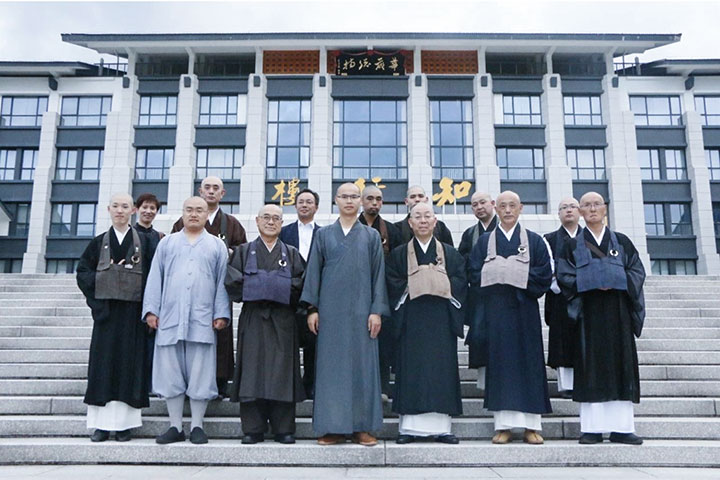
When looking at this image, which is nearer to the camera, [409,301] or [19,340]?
[409,301]

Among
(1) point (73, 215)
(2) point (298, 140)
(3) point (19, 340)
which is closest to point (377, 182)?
(2) point (298, 140)

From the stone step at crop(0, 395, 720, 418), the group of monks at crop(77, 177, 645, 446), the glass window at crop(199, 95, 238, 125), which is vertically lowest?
the stone step at crop(0, 395, 720, 418)

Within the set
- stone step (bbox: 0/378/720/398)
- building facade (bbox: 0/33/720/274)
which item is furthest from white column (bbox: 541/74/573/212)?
stone step (bbox: 0/378/720/398)

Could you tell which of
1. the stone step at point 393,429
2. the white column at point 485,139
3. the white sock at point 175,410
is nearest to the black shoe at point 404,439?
the stone step at point 393,429

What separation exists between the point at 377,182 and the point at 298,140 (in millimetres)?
4622

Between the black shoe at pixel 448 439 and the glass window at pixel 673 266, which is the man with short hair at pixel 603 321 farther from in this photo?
the glass window at pixel 673 266

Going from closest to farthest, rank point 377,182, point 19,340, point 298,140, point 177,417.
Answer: point 177,417 → point 19,340 → point 377,182 → point 298,140

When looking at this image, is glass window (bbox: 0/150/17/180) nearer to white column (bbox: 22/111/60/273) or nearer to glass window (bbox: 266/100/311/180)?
white column (bbox: 22/111/60/273)

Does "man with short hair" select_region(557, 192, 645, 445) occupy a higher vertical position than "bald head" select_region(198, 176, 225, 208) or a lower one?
lower

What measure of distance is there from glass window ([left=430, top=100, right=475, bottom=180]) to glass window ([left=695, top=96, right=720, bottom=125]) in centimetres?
1122

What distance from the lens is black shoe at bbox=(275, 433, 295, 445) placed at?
4.47m

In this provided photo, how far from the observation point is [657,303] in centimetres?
902

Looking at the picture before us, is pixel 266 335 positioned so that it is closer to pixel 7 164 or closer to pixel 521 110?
pixel 521 110

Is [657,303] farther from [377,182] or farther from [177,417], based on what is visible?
[377,182]
